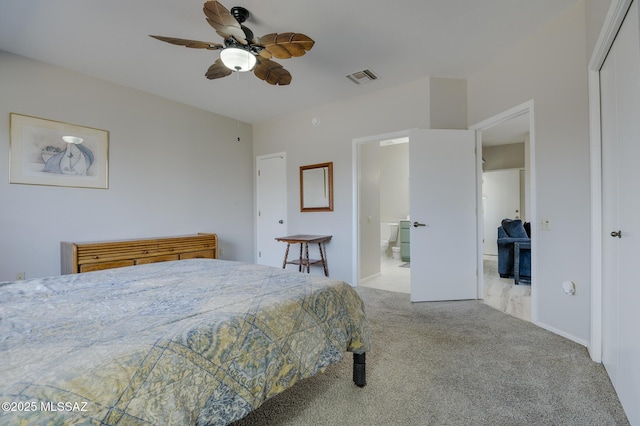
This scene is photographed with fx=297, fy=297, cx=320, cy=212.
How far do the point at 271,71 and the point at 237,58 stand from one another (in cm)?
35

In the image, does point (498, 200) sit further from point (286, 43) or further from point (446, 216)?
point (286, 43)

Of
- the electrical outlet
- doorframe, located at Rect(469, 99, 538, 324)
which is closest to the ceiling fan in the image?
doorframe, located at Rect(469, 99, 538, 324)

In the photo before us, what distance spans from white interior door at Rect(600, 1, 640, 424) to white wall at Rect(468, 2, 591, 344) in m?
0.27

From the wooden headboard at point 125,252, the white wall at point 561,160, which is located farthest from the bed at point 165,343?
the white wall at point 561,160

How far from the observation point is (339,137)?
4.26 metres

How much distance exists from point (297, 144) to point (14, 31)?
3.18 metres

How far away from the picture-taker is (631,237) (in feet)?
4.87

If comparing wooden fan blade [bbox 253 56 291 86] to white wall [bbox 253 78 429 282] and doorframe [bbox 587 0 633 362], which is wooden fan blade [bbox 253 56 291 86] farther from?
doorframe [bbox 587 0 633 362]

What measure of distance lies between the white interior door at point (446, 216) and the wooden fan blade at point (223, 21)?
7.10ft

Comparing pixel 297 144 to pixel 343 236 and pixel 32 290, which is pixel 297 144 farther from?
pixel 32 290

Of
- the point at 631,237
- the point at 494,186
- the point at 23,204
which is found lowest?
the point at 631,237

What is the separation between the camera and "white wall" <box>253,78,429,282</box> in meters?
3.69

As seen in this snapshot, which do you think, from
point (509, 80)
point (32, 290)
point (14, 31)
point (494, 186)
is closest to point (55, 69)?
point (14, 31)

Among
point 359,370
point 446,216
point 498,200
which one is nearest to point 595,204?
point 446,216
